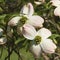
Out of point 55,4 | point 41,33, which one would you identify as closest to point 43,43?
point 41,33

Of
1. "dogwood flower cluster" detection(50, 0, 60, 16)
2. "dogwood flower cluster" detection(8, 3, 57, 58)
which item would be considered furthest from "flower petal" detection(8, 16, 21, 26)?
"dogwood flower cluster" detection(50, 0, 60, 16)

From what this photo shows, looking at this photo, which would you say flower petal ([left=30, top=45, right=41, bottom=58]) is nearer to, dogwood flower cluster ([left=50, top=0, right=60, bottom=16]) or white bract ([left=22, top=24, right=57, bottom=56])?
white bract ([left=22, top=24, right=57, bottom=56])

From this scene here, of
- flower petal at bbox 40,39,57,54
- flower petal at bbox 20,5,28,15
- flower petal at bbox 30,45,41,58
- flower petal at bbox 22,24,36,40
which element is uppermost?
flower petal at bbox 20,5,28,15

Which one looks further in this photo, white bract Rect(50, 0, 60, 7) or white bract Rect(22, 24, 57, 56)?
white bract Rect(50, 0, 60, 7)

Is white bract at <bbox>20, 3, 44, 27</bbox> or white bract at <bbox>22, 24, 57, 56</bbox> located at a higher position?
white bract at <bbox>20, 3, 44, 27</bbox>

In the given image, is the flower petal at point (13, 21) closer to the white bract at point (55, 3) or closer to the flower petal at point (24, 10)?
the flower petal at point (24, 10)

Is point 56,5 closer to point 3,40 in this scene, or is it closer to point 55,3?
point 55,3

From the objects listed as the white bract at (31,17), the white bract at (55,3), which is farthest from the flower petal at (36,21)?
the white bract at (55,3)

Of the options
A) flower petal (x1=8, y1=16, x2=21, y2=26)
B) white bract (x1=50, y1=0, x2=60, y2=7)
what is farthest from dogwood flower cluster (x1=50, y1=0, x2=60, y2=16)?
flower petal (x1=8, y1=16, x2=21, y2=26)
